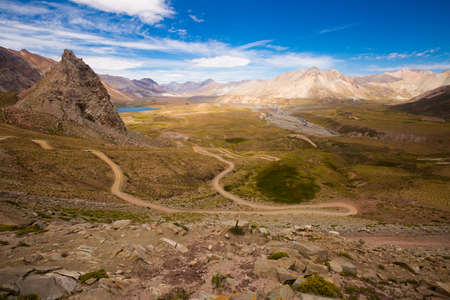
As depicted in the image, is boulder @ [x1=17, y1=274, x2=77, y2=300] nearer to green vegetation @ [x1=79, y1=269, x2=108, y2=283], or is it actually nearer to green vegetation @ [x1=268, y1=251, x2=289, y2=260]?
green vegetation @ [x1=79, y1=269, x2=108, y2=283]

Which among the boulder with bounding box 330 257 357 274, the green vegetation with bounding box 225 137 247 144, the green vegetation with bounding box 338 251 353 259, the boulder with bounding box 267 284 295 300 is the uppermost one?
the boulder with bounding box 267 284 295 300

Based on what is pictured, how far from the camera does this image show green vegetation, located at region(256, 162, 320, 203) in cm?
6675

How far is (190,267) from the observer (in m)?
17.1

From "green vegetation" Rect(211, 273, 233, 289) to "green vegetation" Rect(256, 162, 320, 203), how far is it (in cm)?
5127

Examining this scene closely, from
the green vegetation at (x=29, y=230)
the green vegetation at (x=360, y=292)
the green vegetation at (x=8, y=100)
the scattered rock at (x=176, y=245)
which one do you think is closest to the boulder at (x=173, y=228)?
the scattered rock at (x=176, y=245)

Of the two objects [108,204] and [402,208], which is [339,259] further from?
[402,208]

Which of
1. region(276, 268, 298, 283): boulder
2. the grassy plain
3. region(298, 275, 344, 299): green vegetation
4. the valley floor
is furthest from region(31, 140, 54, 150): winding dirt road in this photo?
region(298, 275, 344, 299): green vegetation

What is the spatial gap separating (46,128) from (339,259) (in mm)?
103502

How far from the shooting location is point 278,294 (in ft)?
43.0

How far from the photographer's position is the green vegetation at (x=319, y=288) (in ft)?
43.4

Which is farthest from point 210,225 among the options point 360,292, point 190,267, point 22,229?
point 22,229

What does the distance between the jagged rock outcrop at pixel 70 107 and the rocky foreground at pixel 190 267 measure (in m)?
82.5

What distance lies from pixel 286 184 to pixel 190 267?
209 ft

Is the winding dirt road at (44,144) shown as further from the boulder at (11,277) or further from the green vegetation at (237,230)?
the green vegetation at (237,230)
